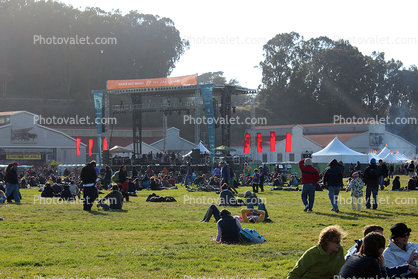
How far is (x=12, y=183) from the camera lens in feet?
46.5

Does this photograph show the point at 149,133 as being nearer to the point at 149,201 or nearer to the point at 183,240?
the point at 149,201

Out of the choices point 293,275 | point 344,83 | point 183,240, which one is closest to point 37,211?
point 183,240

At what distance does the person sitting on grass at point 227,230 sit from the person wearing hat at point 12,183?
28.4 feet

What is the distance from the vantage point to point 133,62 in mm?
69812

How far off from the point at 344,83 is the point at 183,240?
65308 millimetres

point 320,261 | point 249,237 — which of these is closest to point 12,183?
point 249,237

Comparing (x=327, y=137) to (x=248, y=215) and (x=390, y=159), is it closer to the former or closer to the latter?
(x=390, y=159)

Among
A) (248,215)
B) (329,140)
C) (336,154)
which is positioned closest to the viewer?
(248,215)

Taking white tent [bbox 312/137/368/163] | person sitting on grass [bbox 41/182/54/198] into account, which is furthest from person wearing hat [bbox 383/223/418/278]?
white tent [bbox 312/137/368/163]

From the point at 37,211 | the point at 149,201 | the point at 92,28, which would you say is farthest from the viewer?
the point at 92,28

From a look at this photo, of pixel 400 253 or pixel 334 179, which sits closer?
pixel 400 253

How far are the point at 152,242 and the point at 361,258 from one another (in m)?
4.73

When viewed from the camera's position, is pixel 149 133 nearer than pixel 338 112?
Yes

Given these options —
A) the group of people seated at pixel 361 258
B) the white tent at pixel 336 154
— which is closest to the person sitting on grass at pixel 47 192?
the group of people seated at pixel 361 258
